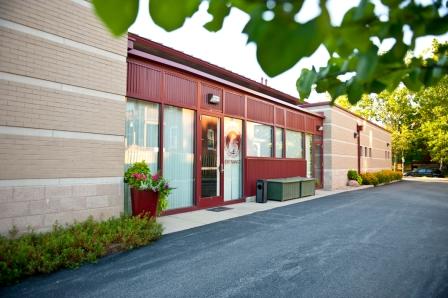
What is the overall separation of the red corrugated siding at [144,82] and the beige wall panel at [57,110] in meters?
1.08

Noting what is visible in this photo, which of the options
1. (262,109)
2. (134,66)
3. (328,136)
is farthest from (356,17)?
(328,136)

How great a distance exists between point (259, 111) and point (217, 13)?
11704 millimetres

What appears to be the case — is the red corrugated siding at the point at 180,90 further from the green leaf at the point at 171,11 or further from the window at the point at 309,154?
the window at the point at 309,154

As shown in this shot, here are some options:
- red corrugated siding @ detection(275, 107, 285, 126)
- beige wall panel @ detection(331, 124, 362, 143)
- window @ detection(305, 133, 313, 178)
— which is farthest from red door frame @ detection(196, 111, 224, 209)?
beige wall panel @ detection(331, 124, 362, 143)

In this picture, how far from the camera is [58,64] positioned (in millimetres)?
5625

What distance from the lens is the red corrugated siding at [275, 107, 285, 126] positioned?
1348 centimetres

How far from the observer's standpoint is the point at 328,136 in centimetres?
1758

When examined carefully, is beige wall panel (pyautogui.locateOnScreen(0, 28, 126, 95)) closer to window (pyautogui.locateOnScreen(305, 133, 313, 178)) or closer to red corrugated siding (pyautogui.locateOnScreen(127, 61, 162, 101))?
red corrugated siding (pyautogui.locateOnScreen(127, 61, 162, 101))

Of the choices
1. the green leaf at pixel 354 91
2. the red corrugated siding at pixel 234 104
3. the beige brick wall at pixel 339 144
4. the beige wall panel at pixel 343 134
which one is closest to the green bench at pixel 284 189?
the red corrugated siding at pixel 234 104

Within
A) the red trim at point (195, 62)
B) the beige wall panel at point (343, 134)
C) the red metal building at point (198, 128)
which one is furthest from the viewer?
the beige wall panel at point (343, 134)

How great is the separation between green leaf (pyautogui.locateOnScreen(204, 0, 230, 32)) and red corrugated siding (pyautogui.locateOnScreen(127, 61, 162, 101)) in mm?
7027

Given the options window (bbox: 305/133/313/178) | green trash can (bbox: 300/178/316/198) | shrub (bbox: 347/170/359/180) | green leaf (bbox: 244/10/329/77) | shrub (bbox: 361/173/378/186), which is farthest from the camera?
shrub (bbox: 361/173/378/186)

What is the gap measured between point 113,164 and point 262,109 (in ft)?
24.6

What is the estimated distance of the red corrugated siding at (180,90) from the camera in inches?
334
